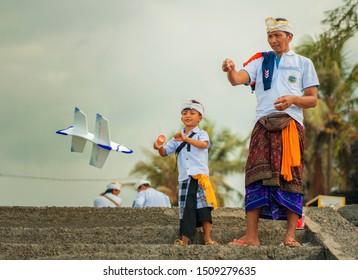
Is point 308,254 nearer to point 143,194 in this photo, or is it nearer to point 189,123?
point 189,123

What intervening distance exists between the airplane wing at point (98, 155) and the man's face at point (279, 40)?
14.7ft

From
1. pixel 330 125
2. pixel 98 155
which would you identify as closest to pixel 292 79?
pixel 98 155

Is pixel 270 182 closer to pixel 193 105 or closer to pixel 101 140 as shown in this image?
pixel 193 105

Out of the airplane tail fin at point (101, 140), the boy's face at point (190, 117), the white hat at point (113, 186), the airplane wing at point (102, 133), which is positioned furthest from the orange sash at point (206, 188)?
the white hat at point (113, 186)

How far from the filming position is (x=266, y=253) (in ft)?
22.2

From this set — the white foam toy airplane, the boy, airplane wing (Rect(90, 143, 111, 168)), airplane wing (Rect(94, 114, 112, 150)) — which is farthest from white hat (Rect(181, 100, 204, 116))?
airplane wing (Rect(94, 114, 112, 150))

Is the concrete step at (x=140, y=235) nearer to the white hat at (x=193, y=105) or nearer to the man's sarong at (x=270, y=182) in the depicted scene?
the man's sarong at (x=270, y=182)

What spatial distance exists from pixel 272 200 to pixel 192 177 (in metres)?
0.96

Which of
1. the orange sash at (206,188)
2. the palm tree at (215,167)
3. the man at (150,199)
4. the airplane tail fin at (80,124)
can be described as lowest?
the orange sash at (206,188)

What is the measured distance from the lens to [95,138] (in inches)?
479

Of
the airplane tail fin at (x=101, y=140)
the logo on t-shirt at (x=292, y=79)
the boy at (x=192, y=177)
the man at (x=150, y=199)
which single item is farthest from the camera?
the airplane tail fin at (x=101, y=140)

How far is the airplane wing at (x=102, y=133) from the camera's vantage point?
11.9 m

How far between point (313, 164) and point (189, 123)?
28.9 m

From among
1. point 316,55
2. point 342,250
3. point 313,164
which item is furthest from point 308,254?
point 313,164
